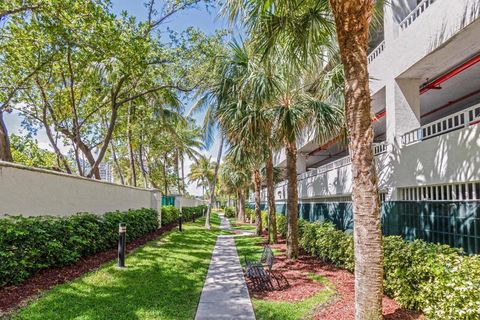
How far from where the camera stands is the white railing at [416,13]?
8984mm

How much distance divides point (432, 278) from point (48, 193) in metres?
8.86

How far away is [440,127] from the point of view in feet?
28.3

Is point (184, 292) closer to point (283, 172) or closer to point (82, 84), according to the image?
point (82, 84)

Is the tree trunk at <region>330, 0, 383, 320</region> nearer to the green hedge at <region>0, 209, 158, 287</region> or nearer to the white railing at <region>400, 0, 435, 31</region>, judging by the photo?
→ the white railing at <region>400, 0, 435, 31</region>

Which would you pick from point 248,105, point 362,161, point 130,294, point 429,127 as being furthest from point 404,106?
point 130,294

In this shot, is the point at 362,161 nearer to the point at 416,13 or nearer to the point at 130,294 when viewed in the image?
the point at 130,294

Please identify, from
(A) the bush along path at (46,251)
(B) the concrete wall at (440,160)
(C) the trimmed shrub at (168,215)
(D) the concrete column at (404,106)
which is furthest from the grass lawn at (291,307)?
(C) the trimmed shrub at (168,215)

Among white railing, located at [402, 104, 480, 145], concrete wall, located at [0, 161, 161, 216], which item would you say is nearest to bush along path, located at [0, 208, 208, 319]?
concrete wall, located at [0, 161, 161, 216]

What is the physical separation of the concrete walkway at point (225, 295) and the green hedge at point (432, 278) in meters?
2.72

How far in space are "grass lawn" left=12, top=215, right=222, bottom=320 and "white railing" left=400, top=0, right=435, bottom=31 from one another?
29.6 feet

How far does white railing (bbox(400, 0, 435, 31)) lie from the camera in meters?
8.98

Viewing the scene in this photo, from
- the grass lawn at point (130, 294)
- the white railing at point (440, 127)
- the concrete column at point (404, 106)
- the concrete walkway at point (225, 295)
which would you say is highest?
the concrete column at point (404, 106)

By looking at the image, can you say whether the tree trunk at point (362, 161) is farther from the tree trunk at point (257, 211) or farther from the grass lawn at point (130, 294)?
the tree trunk at point (257, 211)

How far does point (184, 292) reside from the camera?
7.50 meters
